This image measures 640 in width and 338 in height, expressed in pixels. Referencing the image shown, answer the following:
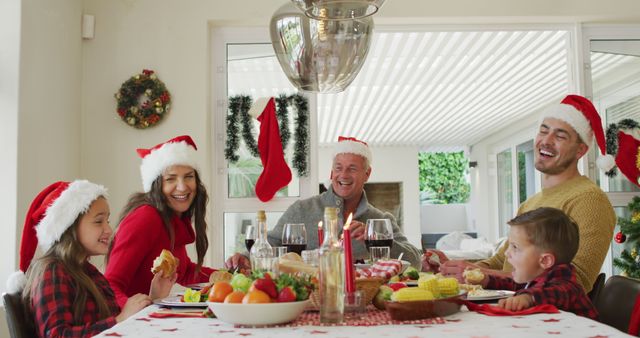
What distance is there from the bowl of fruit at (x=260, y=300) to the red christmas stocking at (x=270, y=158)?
2.92m

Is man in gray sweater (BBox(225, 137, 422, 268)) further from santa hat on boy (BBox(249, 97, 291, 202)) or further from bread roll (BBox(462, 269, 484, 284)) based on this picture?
bread roll (BBox(462, 269, 484, 284))

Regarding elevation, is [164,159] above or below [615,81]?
below

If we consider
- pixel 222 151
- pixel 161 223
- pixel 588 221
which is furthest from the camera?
pixel 222 151

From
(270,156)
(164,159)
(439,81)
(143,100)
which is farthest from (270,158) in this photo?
(439,81)

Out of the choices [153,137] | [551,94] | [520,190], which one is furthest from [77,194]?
[520,190]

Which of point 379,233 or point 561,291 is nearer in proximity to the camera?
point 561,291

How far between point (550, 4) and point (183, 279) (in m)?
3.03

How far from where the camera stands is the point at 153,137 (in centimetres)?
433

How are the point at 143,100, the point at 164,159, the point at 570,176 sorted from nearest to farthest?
1. the point at 570,176
2. the point at 164,159
3. the point at 143,100

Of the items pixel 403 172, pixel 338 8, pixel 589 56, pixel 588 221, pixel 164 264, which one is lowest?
pixel 164 264

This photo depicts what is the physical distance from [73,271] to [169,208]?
38.8 inches

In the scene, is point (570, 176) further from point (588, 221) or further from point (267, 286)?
point (267, 286)

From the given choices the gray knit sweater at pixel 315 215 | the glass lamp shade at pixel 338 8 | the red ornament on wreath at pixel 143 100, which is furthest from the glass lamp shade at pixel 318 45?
the red ornament on wreath at pixel 143 100

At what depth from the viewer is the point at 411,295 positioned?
144cm
